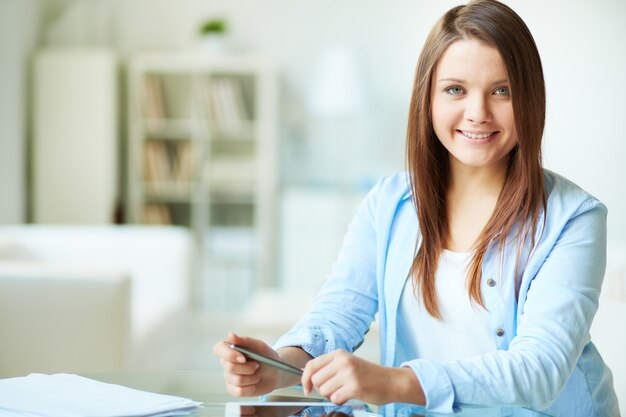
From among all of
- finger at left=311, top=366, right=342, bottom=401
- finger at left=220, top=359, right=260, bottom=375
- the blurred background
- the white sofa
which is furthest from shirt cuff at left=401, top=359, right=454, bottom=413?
the blurred background

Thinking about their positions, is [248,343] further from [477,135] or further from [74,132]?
[74,132]

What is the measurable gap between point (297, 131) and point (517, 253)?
4.24 m

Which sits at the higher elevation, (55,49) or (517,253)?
(55,49)

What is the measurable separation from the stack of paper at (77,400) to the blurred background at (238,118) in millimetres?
3381

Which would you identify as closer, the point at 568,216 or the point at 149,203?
the point at 568,216

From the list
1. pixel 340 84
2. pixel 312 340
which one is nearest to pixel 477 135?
pixel 312 340

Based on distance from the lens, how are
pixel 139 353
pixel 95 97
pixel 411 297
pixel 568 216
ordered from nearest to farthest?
pixel 568 216 < pixel 411 297 < pixel 139 353 < pixel 95 97

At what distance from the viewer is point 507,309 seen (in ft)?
4.14

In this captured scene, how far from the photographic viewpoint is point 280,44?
5.39 m

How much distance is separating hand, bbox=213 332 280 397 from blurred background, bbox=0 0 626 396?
339 centimetres

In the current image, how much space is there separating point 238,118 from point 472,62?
4.05 m

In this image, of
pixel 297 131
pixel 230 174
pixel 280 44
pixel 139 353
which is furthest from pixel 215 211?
pixel 139 353

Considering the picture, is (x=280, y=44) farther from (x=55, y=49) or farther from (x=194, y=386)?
(x=194, y=386)

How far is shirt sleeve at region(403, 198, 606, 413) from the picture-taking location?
1065 millimetres
